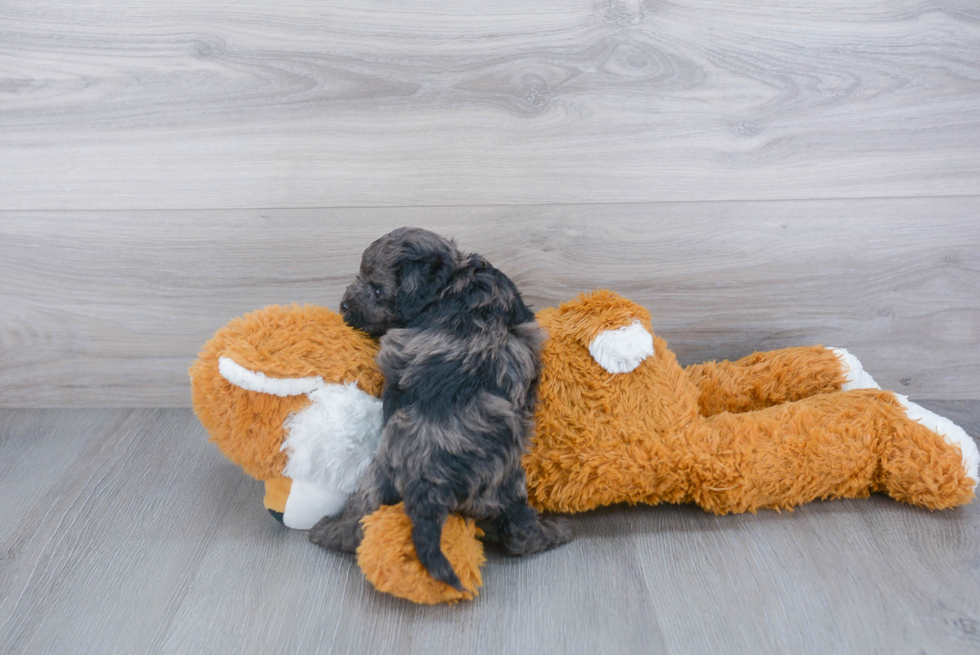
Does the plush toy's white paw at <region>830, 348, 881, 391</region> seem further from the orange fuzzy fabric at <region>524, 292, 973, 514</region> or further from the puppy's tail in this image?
the puppy's tail

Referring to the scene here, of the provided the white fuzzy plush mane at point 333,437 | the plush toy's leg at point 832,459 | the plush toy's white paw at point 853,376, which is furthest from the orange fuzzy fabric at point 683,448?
the white fuzzy plush mane at point 333,437

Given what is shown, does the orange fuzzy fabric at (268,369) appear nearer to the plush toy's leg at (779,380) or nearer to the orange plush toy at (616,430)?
the orange plush toy at (616,430)

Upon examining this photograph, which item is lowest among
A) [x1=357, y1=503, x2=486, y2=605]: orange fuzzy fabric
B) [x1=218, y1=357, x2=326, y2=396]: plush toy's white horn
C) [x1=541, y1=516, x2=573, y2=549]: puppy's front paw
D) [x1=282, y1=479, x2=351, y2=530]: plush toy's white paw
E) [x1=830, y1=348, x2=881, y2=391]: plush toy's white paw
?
[x1=282, y1=479, x2=351, y2=530]: plush toy's white paw

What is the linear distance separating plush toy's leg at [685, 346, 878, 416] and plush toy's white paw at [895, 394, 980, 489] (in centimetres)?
10

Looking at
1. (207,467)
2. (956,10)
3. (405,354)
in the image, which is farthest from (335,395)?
(956,10)

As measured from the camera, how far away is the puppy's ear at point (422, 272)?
779mm

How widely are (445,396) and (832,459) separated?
0.51 m

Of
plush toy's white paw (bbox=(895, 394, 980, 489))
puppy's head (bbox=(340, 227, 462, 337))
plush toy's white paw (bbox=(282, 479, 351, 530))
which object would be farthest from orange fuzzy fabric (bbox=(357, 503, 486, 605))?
plush toy's white paw (bbox=(895, 394, 980, 489))

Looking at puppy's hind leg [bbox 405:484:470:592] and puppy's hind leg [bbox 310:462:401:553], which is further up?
puppy's hind leg [bbox 405:484:470:592]

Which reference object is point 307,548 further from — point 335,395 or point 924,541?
point 924,541

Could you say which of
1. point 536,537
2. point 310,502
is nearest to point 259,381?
point 310,502

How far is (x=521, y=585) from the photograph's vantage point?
75 cm

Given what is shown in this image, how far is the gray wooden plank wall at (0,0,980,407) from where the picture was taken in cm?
100

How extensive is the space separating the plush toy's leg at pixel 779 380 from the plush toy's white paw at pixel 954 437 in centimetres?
10
